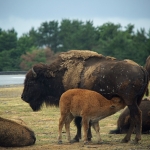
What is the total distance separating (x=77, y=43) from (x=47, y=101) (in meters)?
60.3

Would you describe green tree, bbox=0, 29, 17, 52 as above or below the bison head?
below

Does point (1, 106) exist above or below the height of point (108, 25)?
above

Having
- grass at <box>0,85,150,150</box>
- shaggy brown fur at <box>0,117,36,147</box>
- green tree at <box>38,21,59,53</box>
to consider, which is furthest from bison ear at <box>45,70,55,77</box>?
green tree at <box>38,21,59,53</box>

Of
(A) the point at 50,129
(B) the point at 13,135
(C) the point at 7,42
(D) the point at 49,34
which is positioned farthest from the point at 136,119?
(D) the point at 49,34

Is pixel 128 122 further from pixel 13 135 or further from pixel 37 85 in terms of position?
pixel 13 135

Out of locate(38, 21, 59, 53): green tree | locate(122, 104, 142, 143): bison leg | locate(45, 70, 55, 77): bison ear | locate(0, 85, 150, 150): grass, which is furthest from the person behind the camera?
locate(38, 21, 59, 53): green tree

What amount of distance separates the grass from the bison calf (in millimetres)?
471

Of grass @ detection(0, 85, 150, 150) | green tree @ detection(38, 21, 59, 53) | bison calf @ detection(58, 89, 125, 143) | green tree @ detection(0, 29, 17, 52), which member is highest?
bison calf @ detection(58, 89, 125, 143)

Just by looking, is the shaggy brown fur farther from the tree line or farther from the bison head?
the tree line

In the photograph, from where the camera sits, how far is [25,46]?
73000mm

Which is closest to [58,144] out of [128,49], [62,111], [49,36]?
[62,111]

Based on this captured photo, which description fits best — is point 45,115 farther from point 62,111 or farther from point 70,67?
point 62,111

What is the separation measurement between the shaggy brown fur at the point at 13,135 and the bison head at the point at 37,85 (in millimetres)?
2710

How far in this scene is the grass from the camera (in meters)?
14.5
